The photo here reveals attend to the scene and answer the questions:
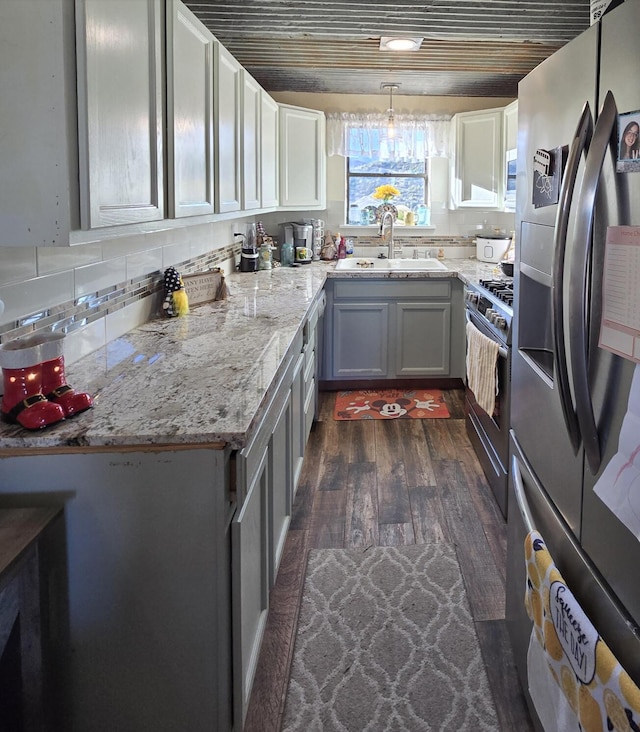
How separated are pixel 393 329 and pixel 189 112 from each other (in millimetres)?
2570

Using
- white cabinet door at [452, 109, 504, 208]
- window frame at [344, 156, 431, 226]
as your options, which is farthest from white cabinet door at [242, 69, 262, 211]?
white cabinet door at [452, 109, 504, 208]

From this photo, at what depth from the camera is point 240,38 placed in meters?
3.29

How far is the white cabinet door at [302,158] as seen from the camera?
439 cm

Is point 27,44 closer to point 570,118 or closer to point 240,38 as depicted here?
point 570,118

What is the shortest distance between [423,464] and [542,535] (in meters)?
1.86

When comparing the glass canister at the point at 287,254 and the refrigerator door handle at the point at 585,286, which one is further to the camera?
the glass canister at the point at 287,254

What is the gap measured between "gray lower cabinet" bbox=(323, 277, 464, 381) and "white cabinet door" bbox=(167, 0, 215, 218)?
6.70 ft

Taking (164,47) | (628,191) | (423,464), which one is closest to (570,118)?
(628,191)

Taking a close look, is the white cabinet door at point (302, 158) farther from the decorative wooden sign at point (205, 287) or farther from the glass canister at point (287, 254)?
the decorative wooden sign at point (205, 287)

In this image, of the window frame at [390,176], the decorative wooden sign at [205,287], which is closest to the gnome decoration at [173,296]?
the decorative wooden sign at [205,287]

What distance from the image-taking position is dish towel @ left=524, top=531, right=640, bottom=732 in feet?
3.10

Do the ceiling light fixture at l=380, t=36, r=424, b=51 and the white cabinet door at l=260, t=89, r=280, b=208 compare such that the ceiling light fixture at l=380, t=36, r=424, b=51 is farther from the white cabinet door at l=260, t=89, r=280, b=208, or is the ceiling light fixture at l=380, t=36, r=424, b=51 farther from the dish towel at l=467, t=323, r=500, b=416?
the dish towel at l=467, t=323, r=500, b=416

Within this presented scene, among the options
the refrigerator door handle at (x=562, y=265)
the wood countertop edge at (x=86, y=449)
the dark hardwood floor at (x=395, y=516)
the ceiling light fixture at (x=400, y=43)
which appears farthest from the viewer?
the ceiling light fixture at (x=400, y=43)

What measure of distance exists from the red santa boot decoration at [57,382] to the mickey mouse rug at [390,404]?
2.68 metres
